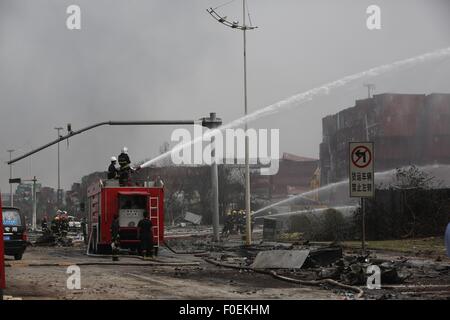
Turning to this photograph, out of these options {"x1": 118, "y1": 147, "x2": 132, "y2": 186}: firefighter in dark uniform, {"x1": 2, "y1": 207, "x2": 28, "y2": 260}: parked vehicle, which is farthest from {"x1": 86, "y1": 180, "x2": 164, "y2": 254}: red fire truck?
{"x1": 2, "y1": 207, "x2": 28, "y2": 260}: parked vehicle

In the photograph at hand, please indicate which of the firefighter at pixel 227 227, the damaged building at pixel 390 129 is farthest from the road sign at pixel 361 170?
the damaged building at pixel 390 129

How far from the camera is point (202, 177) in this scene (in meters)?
76.5

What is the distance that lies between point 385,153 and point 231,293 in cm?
6195

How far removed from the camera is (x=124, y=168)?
2447 centimetres

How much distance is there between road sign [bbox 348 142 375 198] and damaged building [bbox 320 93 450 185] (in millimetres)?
51278

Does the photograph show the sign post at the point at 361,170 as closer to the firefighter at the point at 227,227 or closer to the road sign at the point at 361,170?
the road sign at the point at 361,170

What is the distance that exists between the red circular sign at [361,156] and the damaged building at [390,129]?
5127cm

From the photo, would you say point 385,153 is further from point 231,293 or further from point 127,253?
point 231,293

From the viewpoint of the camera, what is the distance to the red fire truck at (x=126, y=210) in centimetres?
2397

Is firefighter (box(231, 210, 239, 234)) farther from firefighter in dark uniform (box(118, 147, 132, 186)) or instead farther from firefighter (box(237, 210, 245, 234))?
firefighter in dark uniform (box(118, 147, 132, 186))

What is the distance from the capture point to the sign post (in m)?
→ 15.2

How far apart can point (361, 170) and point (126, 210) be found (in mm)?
11234
